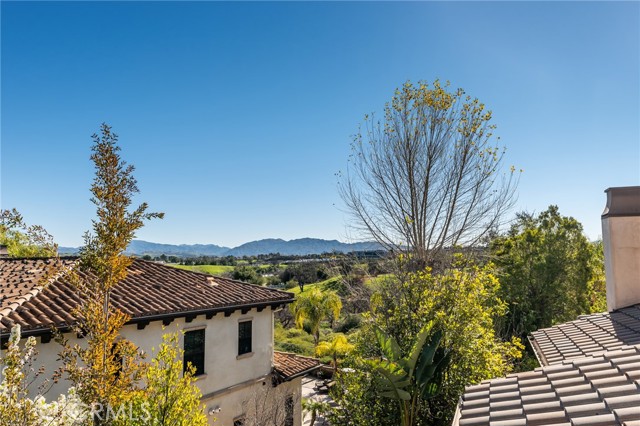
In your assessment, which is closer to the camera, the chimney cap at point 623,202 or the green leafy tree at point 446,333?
the green leafy tree at point 446,333

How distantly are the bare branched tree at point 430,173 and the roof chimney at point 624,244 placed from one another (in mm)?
4400

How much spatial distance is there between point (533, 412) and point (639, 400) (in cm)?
92

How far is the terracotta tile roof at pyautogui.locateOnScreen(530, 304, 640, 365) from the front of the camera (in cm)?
641

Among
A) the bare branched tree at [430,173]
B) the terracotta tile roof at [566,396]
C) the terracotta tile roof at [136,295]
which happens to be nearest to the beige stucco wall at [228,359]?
the terracotta tile roof at [136,295]

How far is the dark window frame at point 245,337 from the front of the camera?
47.1 feet

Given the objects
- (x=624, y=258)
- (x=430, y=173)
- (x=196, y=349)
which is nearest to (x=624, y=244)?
(x=624, y=258)

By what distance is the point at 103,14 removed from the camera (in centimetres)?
1133

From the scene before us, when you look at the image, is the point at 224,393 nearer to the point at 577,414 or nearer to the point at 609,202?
the point at 577,414

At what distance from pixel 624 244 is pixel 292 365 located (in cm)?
1303

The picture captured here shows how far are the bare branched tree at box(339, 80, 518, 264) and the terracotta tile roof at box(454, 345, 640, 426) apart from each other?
9.00m

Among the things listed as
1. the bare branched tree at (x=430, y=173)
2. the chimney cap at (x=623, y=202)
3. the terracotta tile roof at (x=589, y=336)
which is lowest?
the terracotta tile roof at (x=589, y=336)

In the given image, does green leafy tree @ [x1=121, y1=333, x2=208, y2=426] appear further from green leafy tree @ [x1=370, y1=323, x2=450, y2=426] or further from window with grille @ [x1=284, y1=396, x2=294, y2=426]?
window with grille @ [x1=284, y1=396, x2=294, y2=426]

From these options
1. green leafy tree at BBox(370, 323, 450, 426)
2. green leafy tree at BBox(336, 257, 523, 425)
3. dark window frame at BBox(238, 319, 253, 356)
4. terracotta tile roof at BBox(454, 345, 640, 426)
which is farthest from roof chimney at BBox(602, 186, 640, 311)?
dark window frame at BBox(238, 319, 253, 356)

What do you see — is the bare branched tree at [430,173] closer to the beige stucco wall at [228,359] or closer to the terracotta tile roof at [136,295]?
the terracotta tile roof at [136,295]
